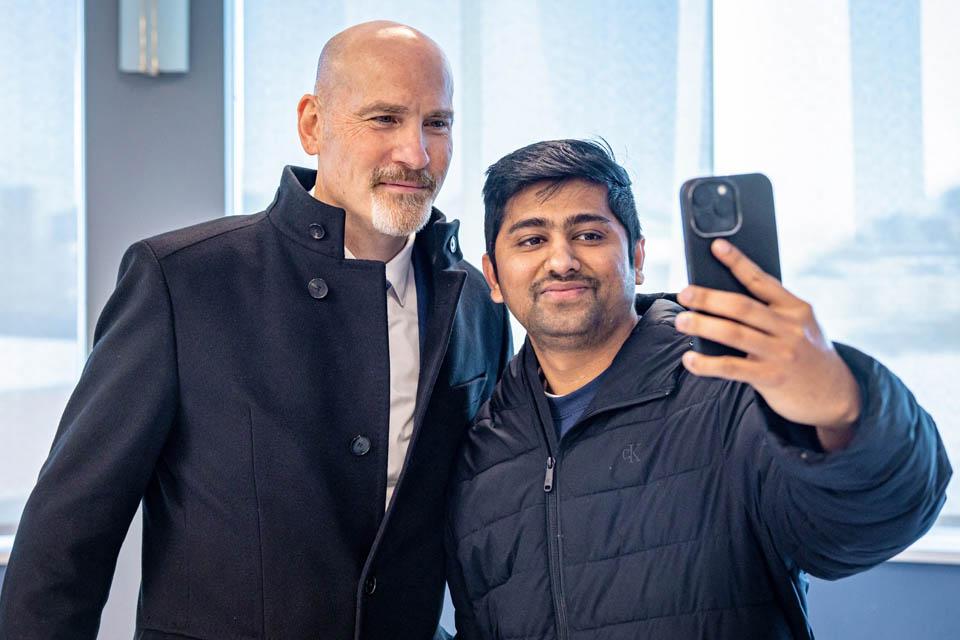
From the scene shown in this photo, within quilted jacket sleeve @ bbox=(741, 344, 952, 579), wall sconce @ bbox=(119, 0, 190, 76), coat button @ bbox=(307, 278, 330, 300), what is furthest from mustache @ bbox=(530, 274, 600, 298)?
wall sconce @ bbox=(119, 0, 190, 76)

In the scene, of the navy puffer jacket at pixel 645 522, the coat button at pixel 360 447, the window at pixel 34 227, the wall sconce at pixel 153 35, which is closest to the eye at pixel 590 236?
the navy puffer jacket at pixel 645 522

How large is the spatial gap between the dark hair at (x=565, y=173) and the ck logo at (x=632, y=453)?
34 centimetres

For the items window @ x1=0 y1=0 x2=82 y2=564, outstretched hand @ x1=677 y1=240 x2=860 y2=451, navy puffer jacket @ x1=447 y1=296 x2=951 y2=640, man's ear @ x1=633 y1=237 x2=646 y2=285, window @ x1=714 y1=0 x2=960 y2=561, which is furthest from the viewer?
window @ x1=0 y1=0 x2=82 y2=564

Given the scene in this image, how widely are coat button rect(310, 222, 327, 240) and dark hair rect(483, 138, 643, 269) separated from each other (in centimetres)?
29

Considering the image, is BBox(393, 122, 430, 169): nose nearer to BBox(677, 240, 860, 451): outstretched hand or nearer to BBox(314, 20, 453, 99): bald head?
BBox(314, 20, 453, 99): bald head

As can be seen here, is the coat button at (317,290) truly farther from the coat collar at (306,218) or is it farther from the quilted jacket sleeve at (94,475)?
the quilted jacket sleeve at (94,475)

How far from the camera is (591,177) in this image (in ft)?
4.83

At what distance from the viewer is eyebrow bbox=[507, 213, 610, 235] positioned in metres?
1.45

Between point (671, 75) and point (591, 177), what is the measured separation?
3.29 feet

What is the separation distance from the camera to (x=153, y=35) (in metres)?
2.27

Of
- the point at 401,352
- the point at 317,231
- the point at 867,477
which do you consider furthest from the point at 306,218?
the point at 867,477

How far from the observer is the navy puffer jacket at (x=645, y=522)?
1203mm

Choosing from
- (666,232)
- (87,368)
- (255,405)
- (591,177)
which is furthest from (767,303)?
(666,232)

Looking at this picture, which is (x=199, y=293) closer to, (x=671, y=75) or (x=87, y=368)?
(x=87, y=368)
